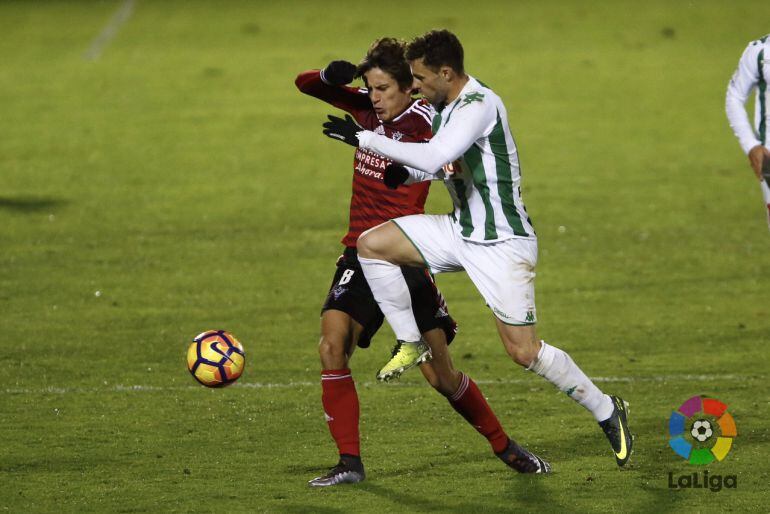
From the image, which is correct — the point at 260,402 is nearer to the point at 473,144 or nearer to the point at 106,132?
the point at 473,144

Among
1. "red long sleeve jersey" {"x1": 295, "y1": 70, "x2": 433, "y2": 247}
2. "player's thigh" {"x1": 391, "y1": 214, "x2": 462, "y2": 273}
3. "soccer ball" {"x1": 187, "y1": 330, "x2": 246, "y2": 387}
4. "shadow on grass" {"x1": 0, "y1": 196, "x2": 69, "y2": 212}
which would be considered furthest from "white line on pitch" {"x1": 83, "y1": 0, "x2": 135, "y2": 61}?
"player's thigh" {"x1": 391, "y1": 214, "x2": 462, "y2": 273}

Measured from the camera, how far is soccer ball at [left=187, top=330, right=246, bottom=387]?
805 cm

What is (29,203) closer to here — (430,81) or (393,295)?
(393,295)

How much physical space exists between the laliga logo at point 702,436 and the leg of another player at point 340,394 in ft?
5.38

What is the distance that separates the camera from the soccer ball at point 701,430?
26.8 ft

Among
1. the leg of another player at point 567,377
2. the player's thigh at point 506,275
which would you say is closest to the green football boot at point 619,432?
the leg of another player at point 567,377

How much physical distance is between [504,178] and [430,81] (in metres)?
0.61

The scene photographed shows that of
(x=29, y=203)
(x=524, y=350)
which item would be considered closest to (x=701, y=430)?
(x=524, y=350)

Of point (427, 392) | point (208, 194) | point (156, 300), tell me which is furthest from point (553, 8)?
point (427, 392)

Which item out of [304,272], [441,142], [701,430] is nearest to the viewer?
[441,142]

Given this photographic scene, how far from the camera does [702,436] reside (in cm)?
820

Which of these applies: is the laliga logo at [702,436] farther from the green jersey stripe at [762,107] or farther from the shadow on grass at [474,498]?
the green jersey stripe at [762,107]

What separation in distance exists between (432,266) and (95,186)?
1118 centimetres

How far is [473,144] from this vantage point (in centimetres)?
719
